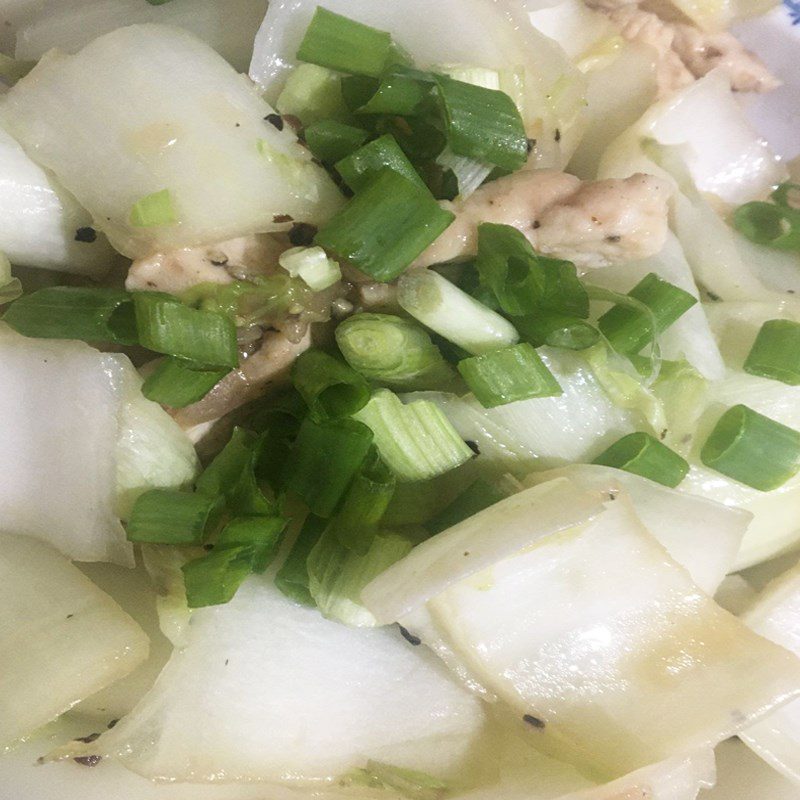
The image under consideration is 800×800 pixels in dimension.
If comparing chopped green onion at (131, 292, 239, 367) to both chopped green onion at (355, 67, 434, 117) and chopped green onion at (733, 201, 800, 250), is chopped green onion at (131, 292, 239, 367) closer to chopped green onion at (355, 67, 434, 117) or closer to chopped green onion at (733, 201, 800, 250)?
chopped green onion at (355, 67, 434, 117)

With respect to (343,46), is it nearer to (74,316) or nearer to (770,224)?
(74,316)

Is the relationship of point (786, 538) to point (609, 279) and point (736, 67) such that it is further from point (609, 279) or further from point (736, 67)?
point (736, 67)

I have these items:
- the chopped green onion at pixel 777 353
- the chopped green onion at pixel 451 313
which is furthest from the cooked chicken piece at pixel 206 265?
the chopped green onion at pixel 777 353

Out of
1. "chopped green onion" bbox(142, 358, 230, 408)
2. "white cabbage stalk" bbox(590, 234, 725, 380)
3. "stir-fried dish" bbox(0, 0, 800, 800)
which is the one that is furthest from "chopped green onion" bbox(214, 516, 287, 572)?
"white cabbage stalk" bbox(590, 234, 725, 380)

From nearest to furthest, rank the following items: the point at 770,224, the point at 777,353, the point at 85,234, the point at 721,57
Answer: the point at 85,234, the point at 777,353, the point at 770,224, the point at 721,57

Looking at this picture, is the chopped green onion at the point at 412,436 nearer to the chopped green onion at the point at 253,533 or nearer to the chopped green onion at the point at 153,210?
the chopped green onion at the point at 253,533

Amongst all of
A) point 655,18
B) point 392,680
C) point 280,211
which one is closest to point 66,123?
point 280,211

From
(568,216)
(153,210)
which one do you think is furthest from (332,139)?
(568,216)
